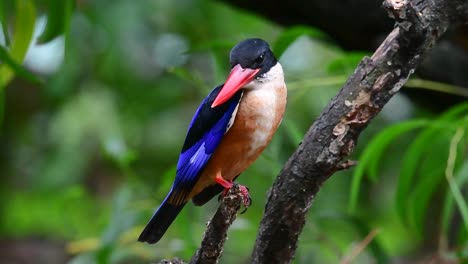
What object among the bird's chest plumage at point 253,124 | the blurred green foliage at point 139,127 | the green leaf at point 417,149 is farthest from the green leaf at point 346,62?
the bird's chest plumage at point 253,124

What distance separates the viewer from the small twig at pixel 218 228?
1827mm

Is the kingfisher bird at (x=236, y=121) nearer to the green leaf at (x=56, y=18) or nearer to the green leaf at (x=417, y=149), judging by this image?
the green leaf at (x=417, y=149)

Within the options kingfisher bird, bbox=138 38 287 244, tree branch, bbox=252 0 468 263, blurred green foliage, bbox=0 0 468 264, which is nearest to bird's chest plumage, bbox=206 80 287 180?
kingfisher bird, bbox=138 38 287 244

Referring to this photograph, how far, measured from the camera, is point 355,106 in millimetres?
1746

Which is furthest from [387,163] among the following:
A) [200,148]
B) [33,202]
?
[200,148]

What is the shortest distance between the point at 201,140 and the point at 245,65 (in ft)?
0.58

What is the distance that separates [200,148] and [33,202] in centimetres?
249

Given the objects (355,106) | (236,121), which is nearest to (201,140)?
(236,121)

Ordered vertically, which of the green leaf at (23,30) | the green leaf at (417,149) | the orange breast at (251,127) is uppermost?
the green leaf at (23,30)

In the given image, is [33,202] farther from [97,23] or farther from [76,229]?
[97,23]

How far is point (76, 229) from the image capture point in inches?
152

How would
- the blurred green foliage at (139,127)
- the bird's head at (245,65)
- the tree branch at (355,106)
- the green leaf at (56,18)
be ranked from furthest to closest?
the blurred green foliage at (139,127) < the green leaf at (56,18) < the bird's head at (245,65) < the tree branch at (355,106)

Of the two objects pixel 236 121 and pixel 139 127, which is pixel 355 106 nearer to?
pixel 236 121

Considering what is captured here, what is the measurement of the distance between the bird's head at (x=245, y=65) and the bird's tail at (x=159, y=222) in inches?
11.8
